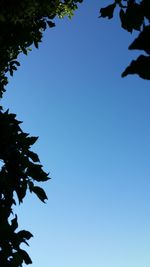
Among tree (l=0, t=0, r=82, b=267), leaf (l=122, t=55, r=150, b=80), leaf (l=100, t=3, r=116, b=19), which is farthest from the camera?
tree (l=0, t=0, r=82, b=267)

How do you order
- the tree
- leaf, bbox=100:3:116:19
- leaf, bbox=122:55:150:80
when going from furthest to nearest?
1. the tree
2. leaf, bbox=100:3:116:19
3. leaf, bbox=122:55:150:80

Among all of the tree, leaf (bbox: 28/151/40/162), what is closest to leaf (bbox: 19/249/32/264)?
the tree

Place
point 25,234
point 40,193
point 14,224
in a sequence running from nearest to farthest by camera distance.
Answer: point 14,224 < point 25,234 < point 40,193

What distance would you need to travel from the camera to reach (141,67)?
149 centimetres

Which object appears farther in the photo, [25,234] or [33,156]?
[33,156]

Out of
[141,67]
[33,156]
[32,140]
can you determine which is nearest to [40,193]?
[33,156]

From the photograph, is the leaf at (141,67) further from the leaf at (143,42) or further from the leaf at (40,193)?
the leaf at (40,193)

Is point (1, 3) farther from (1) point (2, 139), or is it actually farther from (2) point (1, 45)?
(1) point (2, 139)

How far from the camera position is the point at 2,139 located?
17.0ft

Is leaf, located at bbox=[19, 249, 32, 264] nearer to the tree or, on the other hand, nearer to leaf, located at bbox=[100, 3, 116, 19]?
the tree

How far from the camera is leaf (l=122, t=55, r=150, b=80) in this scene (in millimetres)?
1455

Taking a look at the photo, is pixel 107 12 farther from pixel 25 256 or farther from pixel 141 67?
pixel 25 256

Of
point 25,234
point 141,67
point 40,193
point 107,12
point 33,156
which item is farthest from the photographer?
point 33,156

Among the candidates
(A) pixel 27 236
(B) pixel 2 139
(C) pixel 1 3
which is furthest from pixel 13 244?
(C) pixel 1 3
